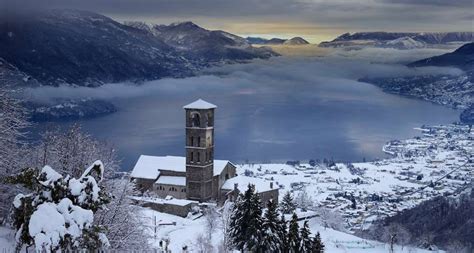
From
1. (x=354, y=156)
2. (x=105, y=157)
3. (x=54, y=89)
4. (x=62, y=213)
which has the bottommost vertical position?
(x=354, y=156)

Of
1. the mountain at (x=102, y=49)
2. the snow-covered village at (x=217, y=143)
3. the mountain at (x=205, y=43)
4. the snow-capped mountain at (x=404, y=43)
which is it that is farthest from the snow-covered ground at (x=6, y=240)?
the snow-capped mountain at (x=404, y=43)

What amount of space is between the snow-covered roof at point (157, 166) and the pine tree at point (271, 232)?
1372 centimetres

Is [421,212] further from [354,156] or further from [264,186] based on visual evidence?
[354,156]

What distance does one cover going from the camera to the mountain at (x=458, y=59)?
16638 cm

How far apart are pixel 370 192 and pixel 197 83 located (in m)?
92.0

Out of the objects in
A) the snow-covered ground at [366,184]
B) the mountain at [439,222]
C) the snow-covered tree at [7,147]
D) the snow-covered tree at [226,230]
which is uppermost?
the snow-covered tree at [7,147]

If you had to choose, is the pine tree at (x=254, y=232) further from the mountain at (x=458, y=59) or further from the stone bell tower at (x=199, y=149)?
the mountain at (x=458, y=59)

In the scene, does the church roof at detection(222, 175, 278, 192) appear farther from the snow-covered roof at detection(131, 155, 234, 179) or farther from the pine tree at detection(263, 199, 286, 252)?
the pine tree at detection(263, 199, 286, 252)

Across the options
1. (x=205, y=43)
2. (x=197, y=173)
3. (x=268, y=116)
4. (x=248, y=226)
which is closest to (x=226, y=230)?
(x=248, y=226)

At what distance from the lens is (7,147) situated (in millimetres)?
12508

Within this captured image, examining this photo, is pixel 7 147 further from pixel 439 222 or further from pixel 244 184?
pixel 439 222

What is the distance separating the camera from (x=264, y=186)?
31.3m

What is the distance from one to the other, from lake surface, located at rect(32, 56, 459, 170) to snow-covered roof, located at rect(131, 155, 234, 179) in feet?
88.1

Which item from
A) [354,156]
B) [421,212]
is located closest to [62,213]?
[421,212]
